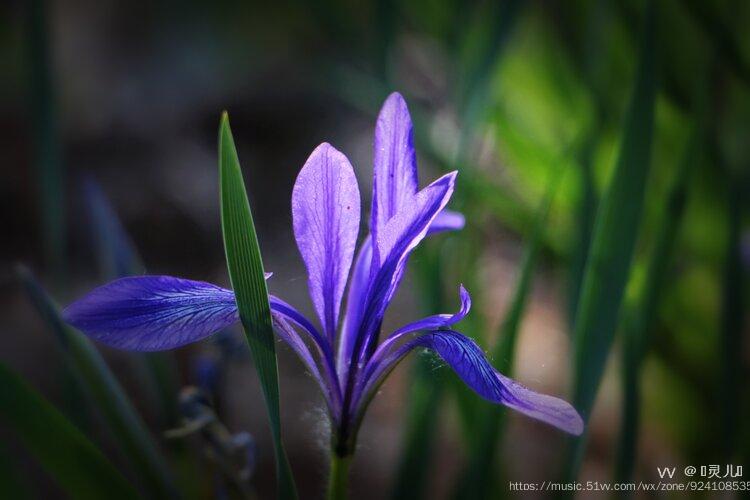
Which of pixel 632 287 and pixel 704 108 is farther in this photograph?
pixel 632 287

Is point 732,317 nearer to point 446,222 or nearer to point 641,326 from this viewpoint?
point 641,326

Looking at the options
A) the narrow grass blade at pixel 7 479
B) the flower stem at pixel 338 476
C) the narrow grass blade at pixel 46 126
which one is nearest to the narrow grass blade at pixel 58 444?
the narrow grass blade at pixel 7 479

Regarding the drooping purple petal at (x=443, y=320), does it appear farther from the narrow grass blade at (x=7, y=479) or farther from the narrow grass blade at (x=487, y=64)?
the narrow grass blade at (x=487, y=64)

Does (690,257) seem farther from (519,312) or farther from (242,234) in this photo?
(242,234)

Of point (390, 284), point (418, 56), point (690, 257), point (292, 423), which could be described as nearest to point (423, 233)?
point (390, 284)

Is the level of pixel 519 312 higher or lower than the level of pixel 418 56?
lower

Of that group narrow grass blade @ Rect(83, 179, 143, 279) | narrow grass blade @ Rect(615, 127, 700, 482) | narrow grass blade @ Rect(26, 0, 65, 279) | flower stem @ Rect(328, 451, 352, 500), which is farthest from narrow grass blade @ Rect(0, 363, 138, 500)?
narrow grass blade @ Rect(615, 127, 700, 482)

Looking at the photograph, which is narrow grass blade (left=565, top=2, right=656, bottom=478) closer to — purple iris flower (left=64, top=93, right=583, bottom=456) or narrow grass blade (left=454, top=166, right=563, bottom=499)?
narrow grass blade (left=454, top=166, right=563, bottom=499)
